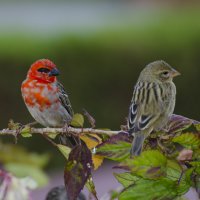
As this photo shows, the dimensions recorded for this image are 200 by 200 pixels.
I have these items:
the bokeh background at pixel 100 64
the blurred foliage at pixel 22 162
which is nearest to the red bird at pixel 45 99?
the blurred foliage at pixel 22 162

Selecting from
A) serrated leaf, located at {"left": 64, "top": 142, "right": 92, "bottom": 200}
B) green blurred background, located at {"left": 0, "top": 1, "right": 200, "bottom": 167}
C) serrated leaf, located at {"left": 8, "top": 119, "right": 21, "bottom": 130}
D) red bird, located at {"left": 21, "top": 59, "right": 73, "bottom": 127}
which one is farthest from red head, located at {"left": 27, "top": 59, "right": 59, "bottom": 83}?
green blurred background, located at {"left": 0, "top": 1, "right": 200, "bottom": 167}

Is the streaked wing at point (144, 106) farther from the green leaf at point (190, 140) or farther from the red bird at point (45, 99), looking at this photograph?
the red bird at point (45, 99)

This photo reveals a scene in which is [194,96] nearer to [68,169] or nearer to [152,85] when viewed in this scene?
[152,85]

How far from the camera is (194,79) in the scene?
1406 cm

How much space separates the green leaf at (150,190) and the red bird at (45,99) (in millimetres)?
2727

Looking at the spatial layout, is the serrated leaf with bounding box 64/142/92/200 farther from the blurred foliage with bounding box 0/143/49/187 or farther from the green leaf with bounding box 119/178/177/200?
the blurred foliage with bounding box 0/143/49/187

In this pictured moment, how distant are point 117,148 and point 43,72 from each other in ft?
8.73

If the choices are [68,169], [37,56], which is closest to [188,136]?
[68,169]

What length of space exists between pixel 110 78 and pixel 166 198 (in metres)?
11.4

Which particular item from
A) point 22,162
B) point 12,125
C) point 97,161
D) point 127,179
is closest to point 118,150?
point 127,179

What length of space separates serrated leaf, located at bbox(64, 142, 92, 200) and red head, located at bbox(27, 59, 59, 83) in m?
2.16

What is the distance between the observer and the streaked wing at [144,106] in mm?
3248

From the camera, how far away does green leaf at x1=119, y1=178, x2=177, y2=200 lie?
213 cm

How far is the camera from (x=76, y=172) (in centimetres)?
219
